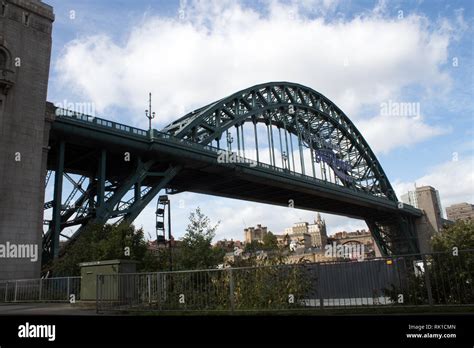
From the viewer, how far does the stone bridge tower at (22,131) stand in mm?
25312

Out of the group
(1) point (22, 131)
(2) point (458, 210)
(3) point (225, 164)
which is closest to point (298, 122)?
(3) point (225, 164)

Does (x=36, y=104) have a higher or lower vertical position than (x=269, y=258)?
higher

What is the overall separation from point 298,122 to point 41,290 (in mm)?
57584

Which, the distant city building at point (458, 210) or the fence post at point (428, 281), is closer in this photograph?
the fence post at point (428, 281)

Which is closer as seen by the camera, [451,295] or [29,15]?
[451,295]

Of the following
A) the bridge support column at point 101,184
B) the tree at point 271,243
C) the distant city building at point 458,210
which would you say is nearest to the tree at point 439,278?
the tree at point 271,243

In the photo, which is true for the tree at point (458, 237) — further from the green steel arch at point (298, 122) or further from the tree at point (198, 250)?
the green steel arch at point (298, 122)

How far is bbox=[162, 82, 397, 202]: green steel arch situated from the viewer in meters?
50.4

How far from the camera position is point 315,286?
12.0m

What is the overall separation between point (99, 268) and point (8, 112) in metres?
16.0

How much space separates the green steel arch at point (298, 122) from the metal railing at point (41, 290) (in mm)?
24899
